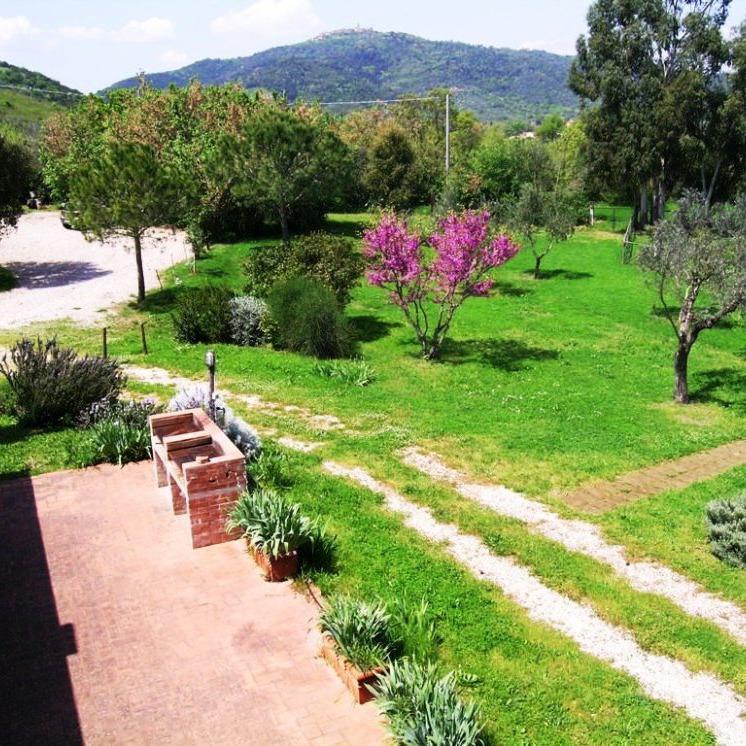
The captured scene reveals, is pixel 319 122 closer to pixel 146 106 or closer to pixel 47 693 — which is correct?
pixel 146 106

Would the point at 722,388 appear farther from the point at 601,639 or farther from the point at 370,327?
the point at 601,639

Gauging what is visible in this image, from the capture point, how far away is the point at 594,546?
9.55 metres

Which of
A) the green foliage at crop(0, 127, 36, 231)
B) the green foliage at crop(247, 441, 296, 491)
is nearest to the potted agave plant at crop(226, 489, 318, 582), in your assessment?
the green foliage at crop(247, 441, 296, 491)

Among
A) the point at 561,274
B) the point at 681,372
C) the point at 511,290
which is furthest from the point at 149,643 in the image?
the point at 561,274

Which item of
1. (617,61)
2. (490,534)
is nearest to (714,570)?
(490,534)

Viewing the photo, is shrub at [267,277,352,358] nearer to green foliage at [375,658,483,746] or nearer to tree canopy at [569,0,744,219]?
green foliage at [375,658,483,746]

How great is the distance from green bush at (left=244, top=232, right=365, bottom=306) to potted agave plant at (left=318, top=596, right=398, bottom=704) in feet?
51.6

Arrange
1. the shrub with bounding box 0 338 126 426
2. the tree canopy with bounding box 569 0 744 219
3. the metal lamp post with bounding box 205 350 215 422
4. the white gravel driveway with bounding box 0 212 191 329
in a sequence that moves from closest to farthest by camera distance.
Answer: the metal lamp post with bounding box 205 350 215 422 → the shrub with bounding box 0 338 126 426 → the white gravel driveway with bounding box 0 212 191 329 → the tree canopy with bounding box 569 0 744 219

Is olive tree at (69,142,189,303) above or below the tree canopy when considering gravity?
below

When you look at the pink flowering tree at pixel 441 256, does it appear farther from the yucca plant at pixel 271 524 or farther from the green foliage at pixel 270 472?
the yucca plant at pixel 271 524

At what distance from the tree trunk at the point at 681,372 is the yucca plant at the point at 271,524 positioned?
11.7 m

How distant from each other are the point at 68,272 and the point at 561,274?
2142 centimetres

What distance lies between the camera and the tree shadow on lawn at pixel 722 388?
1703cm

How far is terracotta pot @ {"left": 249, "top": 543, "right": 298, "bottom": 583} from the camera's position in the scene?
25.2 feet
